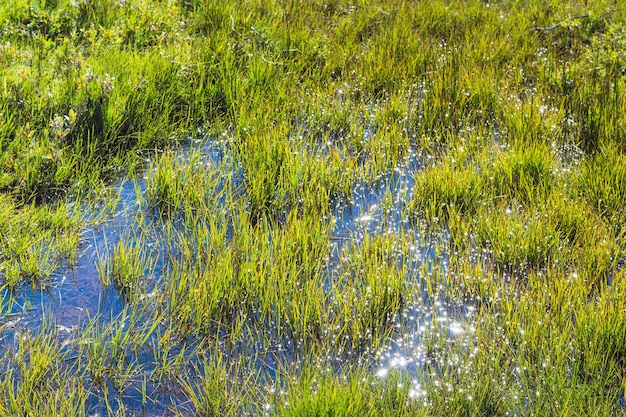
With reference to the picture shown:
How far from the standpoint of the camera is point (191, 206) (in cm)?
384

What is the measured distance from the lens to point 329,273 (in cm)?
344

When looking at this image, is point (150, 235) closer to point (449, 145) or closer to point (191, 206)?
point (191, 206)

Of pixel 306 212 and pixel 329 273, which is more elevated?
pixel 306 212

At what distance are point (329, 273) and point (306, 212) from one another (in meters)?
0.49

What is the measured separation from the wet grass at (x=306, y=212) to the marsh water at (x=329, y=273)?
0.01 meters

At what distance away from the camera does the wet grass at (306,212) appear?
2842mm

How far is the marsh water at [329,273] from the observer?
9.74 ft

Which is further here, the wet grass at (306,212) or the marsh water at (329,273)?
the marsh water at (329,273)

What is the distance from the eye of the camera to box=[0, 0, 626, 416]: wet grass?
2.84 meters

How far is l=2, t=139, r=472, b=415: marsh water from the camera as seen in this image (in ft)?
9.74

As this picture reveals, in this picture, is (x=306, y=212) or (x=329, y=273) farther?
(x=306, y=212)

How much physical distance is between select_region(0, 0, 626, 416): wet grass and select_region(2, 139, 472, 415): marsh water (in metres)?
0.01

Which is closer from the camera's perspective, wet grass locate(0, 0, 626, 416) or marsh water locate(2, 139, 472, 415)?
wet grass locate(0, 0, 626, 416)

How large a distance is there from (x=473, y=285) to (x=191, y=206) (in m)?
1.58
